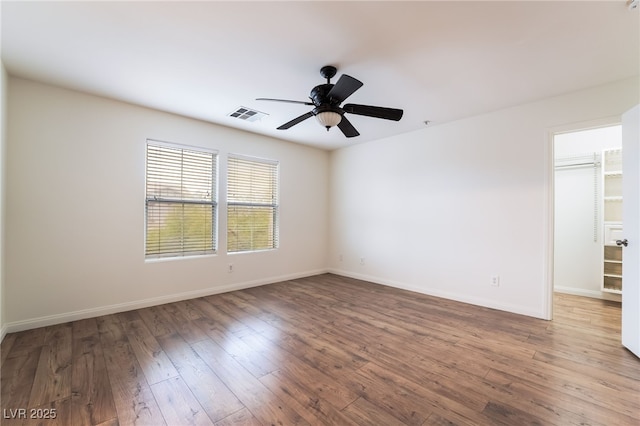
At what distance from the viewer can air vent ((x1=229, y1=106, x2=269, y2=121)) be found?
3586 mm

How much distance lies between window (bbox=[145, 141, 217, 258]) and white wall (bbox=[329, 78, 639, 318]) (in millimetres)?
2707

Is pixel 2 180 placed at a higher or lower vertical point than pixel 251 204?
higher

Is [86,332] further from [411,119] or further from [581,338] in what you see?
[581,338]

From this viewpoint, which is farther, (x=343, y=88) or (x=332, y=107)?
(x=332, y=107)

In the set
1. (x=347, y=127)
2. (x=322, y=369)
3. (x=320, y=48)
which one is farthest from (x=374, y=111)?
(x=322, y=369)

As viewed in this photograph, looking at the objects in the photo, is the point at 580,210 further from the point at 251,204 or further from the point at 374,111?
the point at 251,204

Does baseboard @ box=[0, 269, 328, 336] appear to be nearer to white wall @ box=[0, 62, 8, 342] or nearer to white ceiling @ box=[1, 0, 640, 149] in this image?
white wall @ box=[0, 62, 8, 342]

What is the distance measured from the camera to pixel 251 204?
4660mm

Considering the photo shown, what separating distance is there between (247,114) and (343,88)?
6.52 ft

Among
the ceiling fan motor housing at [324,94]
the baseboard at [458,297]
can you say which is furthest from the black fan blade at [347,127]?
the baseboard at [458,297]

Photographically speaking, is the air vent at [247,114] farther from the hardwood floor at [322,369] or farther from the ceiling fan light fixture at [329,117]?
the hardwood floor at [322,369]

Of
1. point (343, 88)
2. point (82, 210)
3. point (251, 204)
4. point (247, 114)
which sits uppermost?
point (247, 114)

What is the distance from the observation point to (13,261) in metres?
2.75

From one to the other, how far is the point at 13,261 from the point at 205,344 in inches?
87.8
